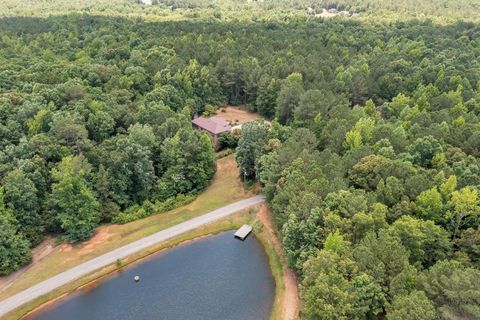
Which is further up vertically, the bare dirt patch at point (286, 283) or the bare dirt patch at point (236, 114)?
the bare dirt patch at point (286, 283)

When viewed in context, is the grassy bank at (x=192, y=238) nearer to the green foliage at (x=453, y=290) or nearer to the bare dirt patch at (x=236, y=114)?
the green foliage at (x=453, y=290)

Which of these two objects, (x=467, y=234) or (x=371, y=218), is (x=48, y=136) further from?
(x=467, y=234)

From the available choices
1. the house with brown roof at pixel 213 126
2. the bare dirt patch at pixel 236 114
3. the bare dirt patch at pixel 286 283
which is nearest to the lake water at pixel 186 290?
the bare dirt patch at pixel 286 283

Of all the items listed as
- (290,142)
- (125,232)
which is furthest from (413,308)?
(125,232)

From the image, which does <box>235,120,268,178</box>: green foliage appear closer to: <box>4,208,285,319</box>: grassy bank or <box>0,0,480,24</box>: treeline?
<box>4,208,285,319</box>: grassy bank

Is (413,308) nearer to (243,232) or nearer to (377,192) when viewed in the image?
(377,192)
